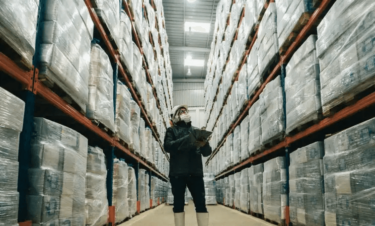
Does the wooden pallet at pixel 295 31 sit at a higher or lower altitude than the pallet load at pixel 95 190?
higher

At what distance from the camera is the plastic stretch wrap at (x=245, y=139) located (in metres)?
5.91

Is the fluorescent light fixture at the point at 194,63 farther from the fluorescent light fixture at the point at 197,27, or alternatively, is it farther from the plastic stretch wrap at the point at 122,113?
the plastic stretch wrap at the point at 122,113

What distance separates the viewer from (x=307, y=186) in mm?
3189

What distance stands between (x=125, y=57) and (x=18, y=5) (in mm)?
2791

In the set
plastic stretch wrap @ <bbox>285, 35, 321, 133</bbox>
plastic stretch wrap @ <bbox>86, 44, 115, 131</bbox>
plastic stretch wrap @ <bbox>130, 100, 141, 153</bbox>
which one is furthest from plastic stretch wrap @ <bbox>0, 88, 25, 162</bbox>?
plastic stretch wrap @ <bbox>130, 100, 141, 153</bbox>

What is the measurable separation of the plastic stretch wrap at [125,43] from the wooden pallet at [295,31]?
2064mm

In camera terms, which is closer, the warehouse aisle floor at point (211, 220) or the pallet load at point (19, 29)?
the pallet load at point (19, 29)

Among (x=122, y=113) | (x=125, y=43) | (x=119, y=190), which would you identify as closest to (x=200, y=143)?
(x=122, y=113)

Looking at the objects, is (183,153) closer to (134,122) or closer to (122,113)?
(122,113)

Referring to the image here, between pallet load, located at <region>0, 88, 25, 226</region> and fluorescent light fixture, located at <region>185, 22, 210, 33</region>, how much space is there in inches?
462

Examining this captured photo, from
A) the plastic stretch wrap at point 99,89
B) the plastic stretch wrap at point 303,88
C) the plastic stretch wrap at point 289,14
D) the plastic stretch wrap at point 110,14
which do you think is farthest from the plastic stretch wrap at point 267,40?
the plastic stretch wrap at point 99,89

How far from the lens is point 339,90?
8.29ft

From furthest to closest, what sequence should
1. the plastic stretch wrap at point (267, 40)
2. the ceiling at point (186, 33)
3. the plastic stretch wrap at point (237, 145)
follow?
the ceiling at point (186, 33), the plastic stretch wrap at point (237, 145), the plastic stretch wrap at point (267, 40)

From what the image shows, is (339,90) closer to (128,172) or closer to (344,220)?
(344,220)
